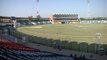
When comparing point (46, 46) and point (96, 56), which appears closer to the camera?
point (96, 56)

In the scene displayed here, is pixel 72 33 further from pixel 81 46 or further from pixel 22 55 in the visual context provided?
pixel 22 55

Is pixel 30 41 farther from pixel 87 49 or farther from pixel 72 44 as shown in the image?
pixel 87 49

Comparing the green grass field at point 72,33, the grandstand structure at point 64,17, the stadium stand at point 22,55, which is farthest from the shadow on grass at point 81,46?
the grandstand structure at point 64,17

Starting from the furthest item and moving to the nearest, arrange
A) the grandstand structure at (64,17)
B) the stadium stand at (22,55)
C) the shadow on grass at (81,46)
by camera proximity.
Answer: the grandstand structure at (64,17), the shadow on grass at (81,46), the stadium stand at (22,55)

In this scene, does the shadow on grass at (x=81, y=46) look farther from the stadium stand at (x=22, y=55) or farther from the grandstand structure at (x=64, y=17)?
the grandstand structure at (x=64, y=17)

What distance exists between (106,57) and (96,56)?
1.69ft

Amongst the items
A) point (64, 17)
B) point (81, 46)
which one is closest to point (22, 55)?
point (81, 46)

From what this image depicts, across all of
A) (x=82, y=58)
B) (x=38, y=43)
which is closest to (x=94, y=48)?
(x=82, y=58)

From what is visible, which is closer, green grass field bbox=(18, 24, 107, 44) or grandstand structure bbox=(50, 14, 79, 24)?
green grass field bbox=(18, 24, 107, 44)

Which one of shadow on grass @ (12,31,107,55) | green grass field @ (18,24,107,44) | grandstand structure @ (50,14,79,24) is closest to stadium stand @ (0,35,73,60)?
shadow on grass @ (12,31,107,55)

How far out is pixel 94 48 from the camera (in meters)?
14.3

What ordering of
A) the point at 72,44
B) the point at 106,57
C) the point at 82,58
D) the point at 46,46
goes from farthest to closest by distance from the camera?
the point at 46,46, the point at 72,44, the point at 106,57, the point at 82,58

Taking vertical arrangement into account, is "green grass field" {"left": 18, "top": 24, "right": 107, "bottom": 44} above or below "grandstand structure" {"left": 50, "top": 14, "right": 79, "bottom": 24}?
below

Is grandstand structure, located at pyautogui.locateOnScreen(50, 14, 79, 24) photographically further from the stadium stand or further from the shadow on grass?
the stadium stand
